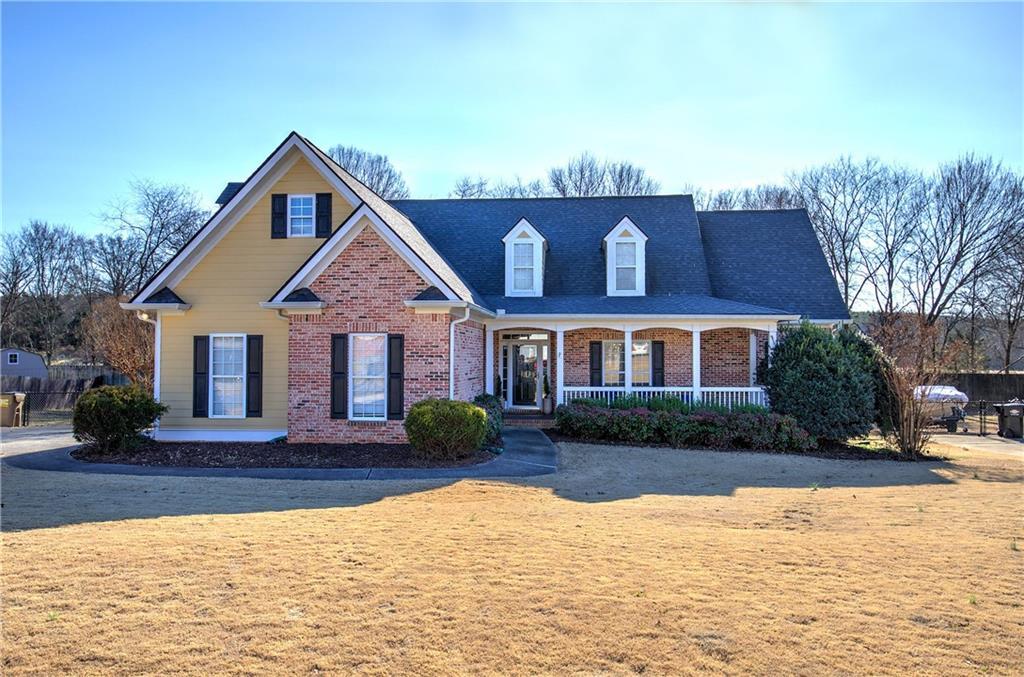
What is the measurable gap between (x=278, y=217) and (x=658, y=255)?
38.9 feet

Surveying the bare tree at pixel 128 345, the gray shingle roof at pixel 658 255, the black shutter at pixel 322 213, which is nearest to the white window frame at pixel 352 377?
the black shutter at pixel 322 213

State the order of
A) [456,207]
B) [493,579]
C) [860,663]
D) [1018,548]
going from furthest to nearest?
[456,207] → [1018,548] → [493,579] → [860,663]

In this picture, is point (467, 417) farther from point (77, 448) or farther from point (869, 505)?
point (77, 448)

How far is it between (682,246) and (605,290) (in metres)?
3.32

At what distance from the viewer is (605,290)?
20.1m

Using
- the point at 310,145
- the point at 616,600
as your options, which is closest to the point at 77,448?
the point at 310,145

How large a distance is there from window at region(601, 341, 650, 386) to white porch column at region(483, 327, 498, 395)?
3.62 metres

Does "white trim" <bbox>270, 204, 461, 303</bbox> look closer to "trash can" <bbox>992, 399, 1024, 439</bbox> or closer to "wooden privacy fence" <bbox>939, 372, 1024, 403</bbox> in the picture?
"trash can" <bbox>992, 399, 1024, 439</bbox>

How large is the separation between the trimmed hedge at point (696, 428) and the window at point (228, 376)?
814cm

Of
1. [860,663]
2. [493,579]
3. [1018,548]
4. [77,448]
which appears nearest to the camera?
[860,663]

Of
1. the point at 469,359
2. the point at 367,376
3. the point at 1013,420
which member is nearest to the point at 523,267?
the point at 469,359

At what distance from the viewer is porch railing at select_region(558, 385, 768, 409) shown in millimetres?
17484

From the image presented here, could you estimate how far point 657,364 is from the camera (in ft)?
64.0

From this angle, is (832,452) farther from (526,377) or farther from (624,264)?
(526,377)
